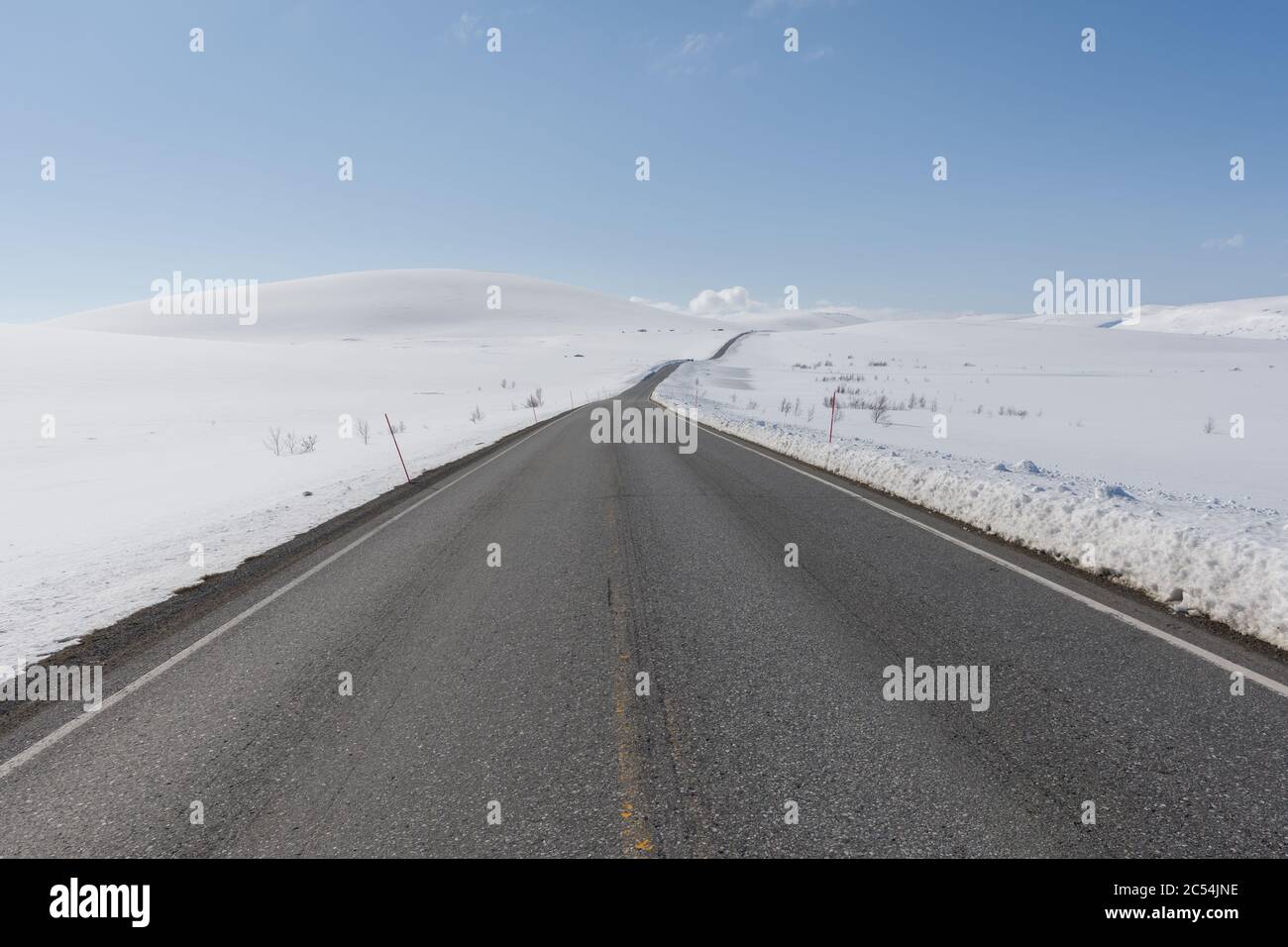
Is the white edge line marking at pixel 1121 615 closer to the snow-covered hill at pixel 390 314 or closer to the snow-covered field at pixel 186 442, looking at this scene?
the snow-covered field at pixel 186 442

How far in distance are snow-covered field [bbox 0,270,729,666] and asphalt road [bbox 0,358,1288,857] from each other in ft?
8.20

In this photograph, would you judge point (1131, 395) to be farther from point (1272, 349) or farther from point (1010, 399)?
point (1272, 349)

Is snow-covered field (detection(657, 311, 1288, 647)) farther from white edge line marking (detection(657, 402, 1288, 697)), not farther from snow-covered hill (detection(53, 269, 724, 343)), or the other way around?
snow-covered hill (detection(53, 269, 724, 343))

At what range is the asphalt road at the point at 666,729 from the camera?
2.91m

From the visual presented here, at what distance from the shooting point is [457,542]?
8.23 meters

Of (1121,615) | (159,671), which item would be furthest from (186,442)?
(1121,615)

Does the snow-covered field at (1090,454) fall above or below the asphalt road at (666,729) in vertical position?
above

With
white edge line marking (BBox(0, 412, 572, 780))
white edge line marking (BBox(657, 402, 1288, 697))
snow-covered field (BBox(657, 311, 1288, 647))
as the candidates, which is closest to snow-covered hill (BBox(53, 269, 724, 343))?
snow-covered field (BBox(657, 311, 1288, 647))

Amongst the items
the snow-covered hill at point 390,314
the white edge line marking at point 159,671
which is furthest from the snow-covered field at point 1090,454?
the snow-covered hill at point 390,314

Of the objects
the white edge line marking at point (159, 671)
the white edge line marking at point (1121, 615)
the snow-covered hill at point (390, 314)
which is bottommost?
the white edge line marking at point (159, 671)

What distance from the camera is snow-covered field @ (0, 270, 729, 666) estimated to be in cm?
765

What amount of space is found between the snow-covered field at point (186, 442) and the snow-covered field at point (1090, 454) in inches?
Answer: 366

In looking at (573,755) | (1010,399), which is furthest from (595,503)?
(1010,399)
